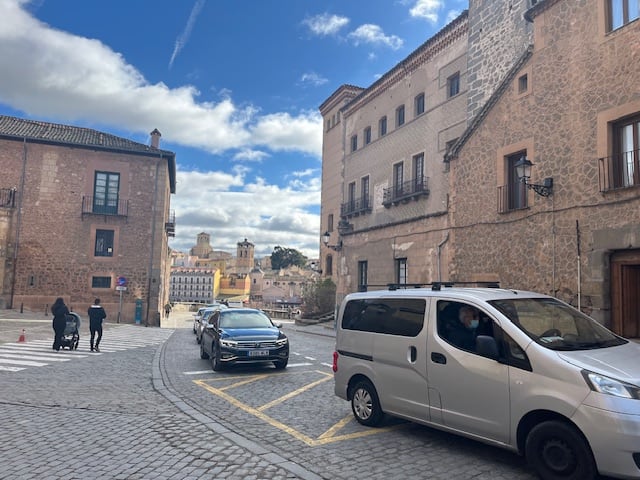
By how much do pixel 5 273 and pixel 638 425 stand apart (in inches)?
1269

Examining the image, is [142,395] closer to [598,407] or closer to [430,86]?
[598,407]

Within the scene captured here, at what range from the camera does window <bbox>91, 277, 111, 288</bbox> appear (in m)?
29.7

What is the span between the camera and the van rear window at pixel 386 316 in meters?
5.96

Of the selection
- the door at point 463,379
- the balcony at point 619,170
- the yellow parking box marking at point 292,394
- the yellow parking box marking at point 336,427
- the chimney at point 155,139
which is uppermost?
the chimney at point 155,139

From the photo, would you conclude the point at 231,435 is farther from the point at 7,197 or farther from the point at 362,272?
the point at 7,197

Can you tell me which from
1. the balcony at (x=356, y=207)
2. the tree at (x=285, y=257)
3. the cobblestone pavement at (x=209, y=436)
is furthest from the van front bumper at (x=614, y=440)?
the tree at (x=285, y=257)

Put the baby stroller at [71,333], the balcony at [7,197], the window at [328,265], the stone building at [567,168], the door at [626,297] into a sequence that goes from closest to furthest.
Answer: the door at [626,297] → the stone building at [567,168] → the baby stroller at [71,333] → the balcony at [7,197] → the window at [328,265]

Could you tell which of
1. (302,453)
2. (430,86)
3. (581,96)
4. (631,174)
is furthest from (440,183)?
(302,453)

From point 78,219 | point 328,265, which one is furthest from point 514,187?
point 78,219

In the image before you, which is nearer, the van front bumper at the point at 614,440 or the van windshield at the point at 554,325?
the van front bumper at the point at 614,440

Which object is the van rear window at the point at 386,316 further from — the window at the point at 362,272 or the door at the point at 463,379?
the window at the point at 362,272

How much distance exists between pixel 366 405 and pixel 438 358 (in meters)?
1.52

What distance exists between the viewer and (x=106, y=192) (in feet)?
101

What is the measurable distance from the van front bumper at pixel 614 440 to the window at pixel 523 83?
11.5 metres
